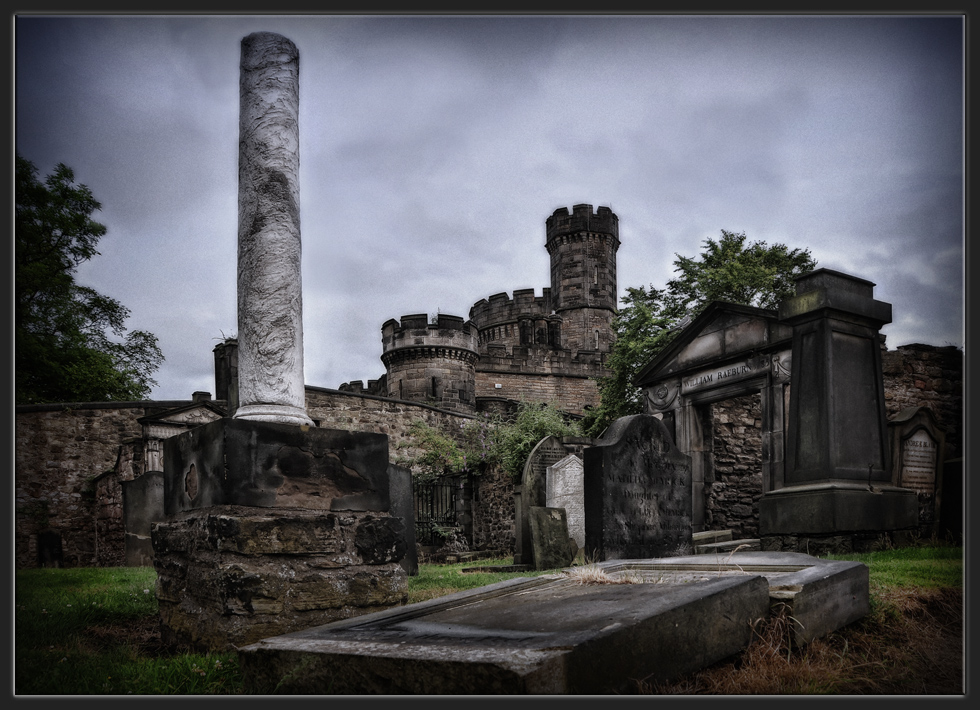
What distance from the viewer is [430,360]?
32312 millimetres

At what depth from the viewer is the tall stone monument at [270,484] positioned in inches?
162

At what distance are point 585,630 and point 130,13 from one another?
12.9 ft

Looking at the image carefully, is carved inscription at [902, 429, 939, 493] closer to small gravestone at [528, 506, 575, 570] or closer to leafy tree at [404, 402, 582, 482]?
small gravestone at [528, 506, 575, 570]

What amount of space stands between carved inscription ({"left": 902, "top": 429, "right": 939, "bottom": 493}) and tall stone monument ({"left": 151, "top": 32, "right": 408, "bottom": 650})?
25.4 ft

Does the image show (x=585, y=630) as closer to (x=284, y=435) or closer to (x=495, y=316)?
(x=284, y=435)

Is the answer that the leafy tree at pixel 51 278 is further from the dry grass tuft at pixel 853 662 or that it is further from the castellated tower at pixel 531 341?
the castellated tower at pixel 531 341

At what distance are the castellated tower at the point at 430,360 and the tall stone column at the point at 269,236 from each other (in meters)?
26.9

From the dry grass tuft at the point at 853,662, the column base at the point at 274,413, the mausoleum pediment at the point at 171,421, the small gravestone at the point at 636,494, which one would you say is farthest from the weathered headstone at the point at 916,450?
the mausoleum pediment at the point at 171,421

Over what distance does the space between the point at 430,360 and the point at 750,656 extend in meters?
28.8

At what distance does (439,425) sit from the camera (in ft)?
78.0

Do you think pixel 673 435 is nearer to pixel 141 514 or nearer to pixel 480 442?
pixel 141 514

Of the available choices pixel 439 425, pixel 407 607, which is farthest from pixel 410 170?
pixel 439 425

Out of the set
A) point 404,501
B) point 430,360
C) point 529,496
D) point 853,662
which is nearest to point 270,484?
point 853,662

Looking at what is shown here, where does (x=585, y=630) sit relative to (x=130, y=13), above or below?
below
